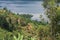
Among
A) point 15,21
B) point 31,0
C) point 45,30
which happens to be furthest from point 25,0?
point 45,30

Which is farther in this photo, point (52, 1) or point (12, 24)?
point (12, 24)

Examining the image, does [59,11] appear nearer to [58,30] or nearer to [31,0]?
[58,30]

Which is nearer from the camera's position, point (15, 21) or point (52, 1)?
point (52, 1)

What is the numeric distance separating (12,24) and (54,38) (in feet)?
34.5

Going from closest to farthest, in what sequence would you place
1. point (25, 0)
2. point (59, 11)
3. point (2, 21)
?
1. point (59, 11)
2. point (2, 21)
3. point (25, 0)

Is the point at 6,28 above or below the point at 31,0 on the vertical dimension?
above

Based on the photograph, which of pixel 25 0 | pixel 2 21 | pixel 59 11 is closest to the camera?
pixel 59 11

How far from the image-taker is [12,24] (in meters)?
15.8

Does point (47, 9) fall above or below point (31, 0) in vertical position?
above

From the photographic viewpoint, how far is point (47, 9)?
5.40 meters

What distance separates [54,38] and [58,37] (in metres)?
0.10

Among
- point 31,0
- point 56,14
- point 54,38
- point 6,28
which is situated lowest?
point 31,0

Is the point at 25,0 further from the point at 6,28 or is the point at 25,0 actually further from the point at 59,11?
the point at 59,11

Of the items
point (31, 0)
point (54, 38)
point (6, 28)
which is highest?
point (54, 38)
